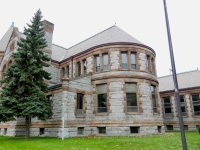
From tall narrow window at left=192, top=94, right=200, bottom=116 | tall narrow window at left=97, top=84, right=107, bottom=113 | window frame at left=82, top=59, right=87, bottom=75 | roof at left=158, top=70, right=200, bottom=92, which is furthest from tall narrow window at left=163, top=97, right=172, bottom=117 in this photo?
window frame at left=82, top=59, right=87, bottom=75

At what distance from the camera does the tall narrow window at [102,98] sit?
1881 centimetres

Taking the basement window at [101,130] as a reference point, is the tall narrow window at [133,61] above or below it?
above

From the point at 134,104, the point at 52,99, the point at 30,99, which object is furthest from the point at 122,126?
the point at 30,99

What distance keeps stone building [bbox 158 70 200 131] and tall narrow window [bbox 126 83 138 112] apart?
1305 centimetres

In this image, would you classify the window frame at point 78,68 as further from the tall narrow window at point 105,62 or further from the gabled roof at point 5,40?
the gabled roof at point 5,40

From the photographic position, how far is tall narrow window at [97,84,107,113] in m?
18.8

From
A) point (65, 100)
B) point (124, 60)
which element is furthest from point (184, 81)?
point (65, 100)

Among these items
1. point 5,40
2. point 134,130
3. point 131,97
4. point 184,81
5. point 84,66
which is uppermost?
point 5,40

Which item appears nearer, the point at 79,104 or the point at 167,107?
the point at 79,104

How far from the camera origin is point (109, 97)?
18469mm

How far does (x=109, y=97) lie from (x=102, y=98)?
103 cm

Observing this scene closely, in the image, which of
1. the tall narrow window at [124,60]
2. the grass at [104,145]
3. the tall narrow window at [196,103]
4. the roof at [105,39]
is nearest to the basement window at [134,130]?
the grass at [104,145]

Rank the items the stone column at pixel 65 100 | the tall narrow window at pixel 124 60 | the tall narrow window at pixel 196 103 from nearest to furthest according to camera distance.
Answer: the stone column at pixel 65 100 → the tall narrow window at pixel 124 60 → the tall narrow window at pixel 196 103

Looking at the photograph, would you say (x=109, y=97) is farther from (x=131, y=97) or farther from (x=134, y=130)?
(x=134, y=130)
